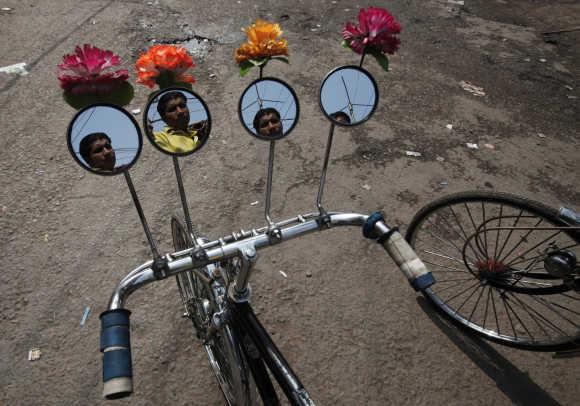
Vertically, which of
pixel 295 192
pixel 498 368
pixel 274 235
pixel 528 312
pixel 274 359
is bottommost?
pixel 498 368

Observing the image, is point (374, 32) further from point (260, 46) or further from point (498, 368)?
point (498, 368)

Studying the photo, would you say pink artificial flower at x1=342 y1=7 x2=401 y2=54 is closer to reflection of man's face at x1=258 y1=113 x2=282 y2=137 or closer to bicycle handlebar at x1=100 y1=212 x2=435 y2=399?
reflection of man's face at x1=258 y1=113 x2=282 y2=137

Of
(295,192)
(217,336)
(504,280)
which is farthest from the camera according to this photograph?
(295,192)

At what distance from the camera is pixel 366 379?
225 cm

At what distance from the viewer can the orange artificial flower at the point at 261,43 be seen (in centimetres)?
115

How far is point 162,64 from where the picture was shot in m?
1.07

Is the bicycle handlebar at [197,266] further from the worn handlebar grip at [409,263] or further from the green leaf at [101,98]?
the green leaf at [101,98]

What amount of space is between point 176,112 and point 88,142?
0.74 ft

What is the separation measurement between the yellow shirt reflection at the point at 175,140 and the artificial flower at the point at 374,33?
547 mm

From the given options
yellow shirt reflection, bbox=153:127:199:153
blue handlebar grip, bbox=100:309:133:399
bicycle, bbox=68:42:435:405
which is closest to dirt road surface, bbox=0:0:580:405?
bicycle, bbox=68:42:435:405

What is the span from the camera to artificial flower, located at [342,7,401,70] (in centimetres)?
119

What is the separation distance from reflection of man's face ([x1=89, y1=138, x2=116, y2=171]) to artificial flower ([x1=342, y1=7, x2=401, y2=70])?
73cm

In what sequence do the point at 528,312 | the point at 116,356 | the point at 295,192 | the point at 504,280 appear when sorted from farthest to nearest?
the point at 295,192
the point at 528,312
the point at 504,280
the point at 116,356

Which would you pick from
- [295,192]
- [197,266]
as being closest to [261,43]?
[197,266]
